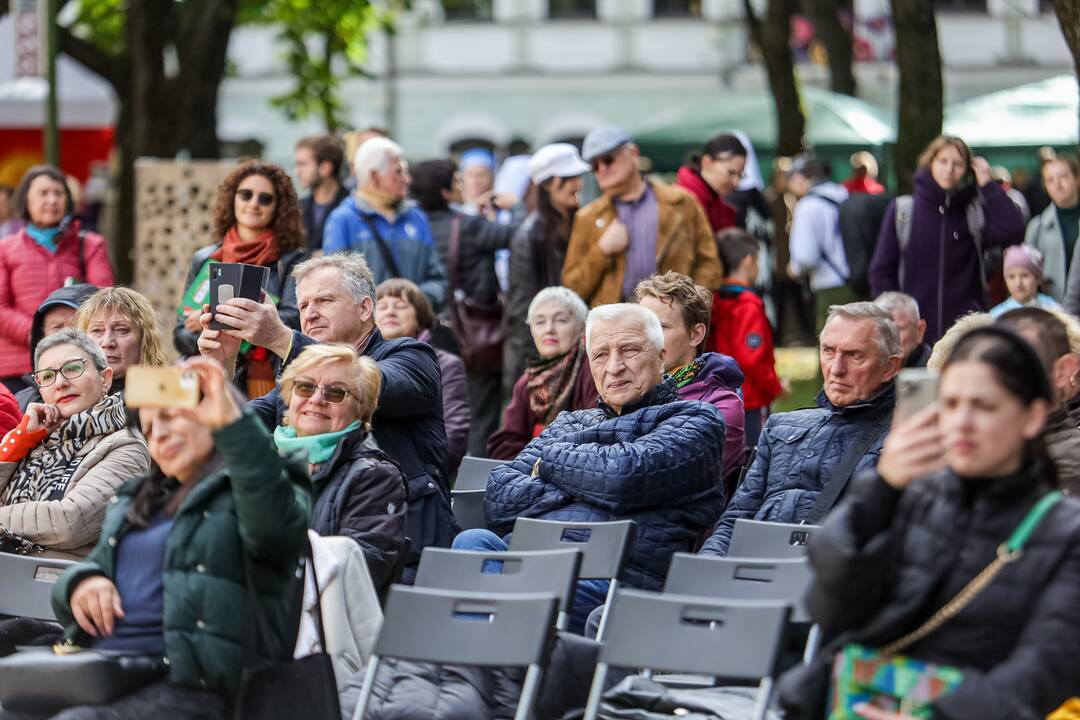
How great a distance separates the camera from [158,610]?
5438mm

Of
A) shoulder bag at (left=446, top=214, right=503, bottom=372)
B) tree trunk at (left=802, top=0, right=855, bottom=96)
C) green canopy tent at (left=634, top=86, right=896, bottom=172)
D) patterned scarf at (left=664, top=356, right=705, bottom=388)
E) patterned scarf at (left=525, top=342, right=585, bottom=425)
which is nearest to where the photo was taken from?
patterned scarf at (left=664, top=356, right=705, bottom=388)

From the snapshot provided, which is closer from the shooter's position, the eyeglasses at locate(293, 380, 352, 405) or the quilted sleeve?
the eyeglasses at locate(293, 380, 352, 405)

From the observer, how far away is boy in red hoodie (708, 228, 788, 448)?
32.7ft

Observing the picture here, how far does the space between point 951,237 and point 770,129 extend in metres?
12.1

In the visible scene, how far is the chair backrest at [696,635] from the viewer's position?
5.31 metres

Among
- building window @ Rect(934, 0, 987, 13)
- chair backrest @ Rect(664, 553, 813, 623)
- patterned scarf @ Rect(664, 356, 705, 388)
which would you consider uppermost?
building window @ Rect(934, 0, 987, 13)

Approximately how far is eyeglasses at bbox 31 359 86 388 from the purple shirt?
3.62m

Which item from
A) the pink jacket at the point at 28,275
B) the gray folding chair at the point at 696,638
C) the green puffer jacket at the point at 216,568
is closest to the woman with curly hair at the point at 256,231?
the pink jacket at the point at 28,275

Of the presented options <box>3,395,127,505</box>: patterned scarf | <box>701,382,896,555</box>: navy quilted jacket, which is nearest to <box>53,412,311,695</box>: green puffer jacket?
<box>3,395,127,505</box>: patterned scarf

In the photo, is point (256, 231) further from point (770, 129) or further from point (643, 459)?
point (770, 129)

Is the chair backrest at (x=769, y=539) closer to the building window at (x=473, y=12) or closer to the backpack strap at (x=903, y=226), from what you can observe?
the backpack strap at (x=903, y=226)

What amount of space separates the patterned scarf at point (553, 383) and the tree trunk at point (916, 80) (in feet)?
18.2

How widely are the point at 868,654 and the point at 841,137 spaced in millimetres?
17388

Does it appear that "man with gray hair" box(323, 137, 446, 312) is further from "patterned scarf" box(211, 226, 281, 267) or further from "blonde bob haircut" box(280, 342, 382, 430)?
"blonde bob haircut" box(280, 342, 382, 430)
